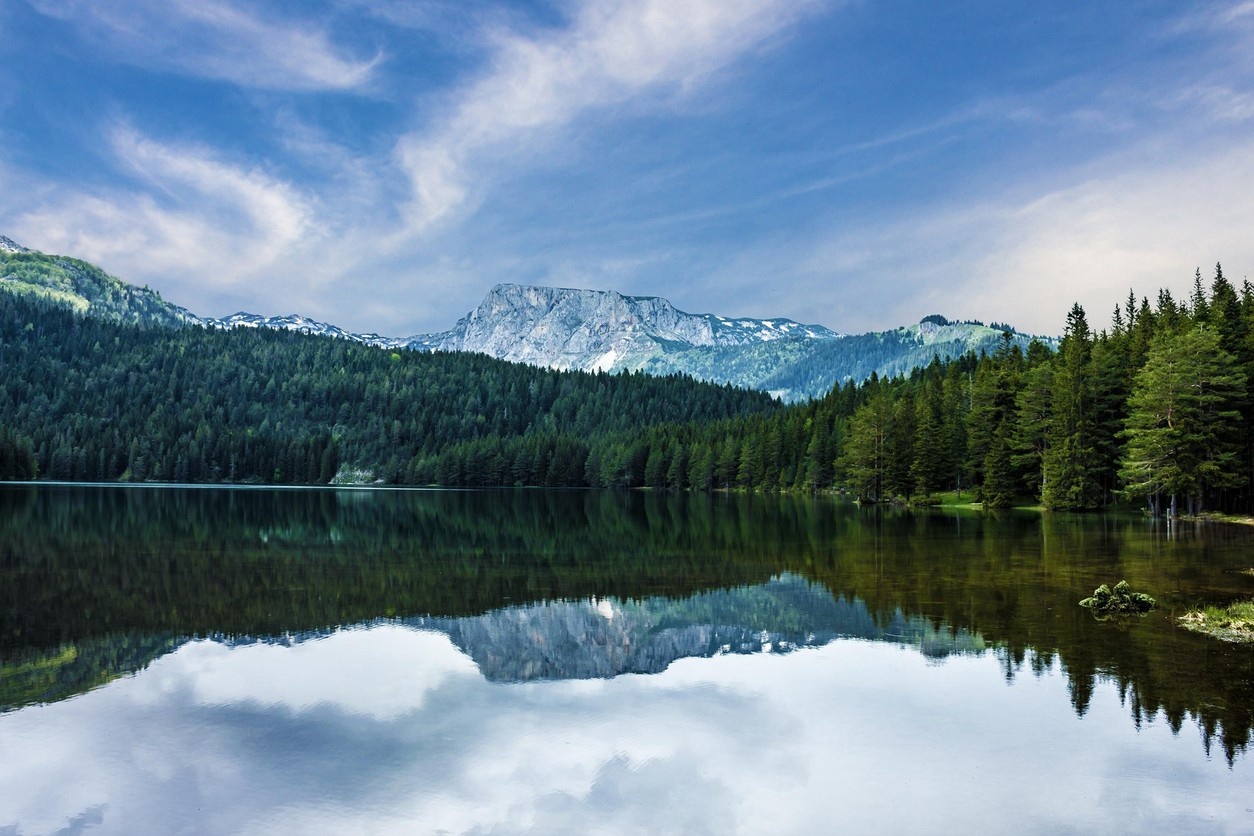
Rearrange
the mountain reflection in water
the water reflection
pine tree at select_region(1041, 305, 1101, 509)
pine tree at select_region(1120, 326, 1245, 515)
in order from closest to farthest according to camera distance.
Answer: the water reflection < the mountain reflection in water < pine tree at select_region(1120, 326, 1245, 515) < pine tree at select_region(1041, 305, 1101, 509)

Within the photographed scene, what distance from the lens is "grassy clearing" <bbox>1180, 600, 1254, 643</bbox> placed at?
2141cm

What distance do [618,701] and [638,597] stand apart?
40.6ft

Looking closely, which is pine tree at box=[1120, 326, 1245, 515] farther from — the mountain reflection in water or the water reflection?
the water reflection

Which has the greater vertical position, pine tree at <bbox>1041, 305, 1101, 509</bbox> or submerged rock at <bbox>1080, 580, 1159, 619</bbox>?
pine tree at <bbox>1041, 305, 1101, 509</bbox>

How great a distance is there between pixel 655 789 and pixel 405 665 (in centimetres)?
961

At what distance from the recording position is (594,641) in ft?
74.6

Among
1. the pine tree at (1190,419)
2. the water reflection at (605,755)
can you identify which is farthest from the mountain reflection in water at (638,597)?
the pine tree at (1190,419)

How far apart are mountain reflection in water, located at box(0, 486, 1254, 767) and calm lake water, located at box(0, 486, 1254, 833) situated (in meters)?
0.17

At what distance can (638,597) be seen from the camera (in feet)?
97.9

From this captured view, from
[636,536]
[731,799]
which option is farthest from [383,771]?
[636,536]

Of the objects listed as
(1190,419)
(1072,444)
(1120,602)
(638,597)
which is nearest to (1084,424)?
(1072,444)

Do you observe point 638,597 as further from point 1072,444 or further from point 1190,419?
point 1072,444

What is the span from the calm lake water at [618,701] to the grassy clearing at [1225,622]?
2.13 ft

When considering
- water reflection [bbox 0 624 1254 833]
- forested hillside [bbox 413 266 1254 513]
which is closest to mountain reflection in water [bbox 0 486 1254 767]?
water reflection [bbox 0 624 1254 833]
